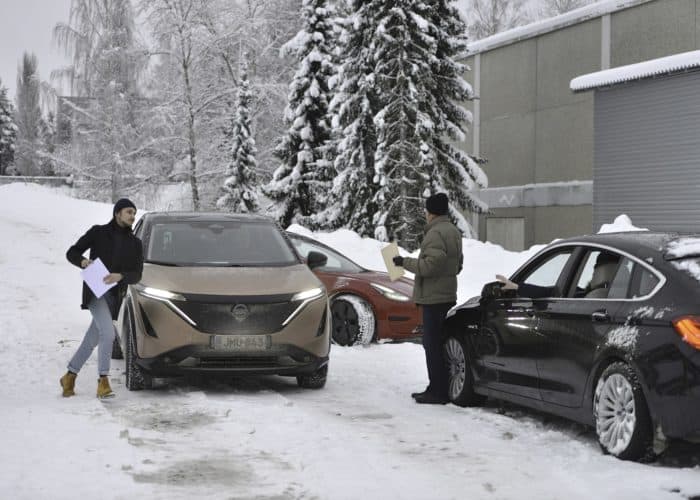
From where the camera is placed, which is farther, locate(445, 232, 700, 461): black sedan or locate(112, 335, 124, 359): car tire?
locate(112, 335, 124, 359): car tire

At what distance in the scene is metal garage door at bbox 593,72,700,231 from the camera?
22.4 metres

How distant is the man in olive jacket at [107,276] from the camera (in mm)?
9164

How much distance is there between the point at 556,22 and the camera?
109 ft

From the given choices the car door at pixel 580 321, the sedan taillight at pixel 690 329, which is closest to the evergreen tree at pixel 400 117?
the car door at pixel 580 321

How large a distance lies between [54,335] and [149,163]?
33.6 metres

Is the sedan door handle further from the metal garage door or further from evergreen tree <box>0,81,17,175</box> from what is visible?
evergreen tree <box>0,81,17,175</box>

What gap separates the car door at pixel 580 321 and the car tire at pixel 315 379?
2650mm

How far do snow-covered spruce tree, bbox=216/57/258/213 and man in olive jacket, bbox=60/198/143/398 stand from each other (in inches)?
1271

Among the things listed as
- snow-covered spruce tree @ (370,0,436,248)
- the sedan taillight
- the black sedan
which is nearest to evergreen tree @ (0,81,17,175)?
snow-covered spruce tree @ (370,0,436,248)

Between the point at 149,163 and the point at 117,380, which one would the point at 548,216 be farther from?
the point at 117,380

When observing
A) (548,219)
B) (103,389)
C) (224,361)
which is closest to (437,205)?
(224,361)

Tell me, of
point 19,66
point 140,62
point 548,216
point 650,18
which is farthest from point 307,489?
point 19,66

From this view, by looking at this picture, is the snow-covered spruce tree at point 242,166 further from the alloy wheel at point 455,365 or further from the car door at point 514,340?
the car door at point 514,340

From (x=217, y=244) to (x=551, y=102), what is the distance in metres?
25.0
